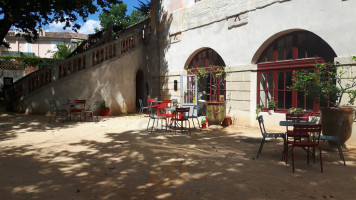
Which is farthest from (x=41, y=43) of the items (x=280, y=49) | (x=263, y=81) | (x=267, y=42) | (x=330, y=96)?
(x=330, y=96)

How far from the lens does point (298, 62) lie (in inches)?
309

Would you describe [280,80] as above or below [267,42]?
below

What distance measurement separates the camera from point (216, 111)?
920 cm

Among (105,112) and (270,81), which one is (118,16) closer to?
(105,112)

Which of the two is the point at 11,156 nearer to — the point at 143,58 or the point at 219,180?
the point at 219,180

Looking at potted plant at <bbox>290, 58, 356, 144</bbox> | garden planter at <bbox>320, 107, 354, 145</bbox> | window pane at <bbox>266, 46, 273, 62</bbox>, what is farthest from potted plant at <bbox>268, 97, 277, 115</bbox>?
garden planter at <bbox>320, 107, 354, 145</bbox>

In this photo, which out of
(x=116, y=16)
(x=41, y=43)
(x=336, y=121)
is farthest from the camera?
(x=41, y=43)

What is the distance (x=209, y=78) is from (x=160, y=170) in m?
7.44

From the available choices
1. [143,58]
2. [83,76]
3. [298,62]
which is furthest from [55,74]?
[298,62]

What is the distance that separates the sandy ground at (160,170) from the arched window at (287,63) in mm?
1822

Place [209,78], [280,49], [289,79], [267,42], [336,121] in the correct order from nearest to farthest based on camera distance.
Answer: [336,121] < [289,79] < [280,49] < [267,42] < [209,78]

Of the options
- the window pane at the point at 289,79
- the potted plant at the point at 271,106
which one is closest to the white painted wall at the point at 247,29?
the potted plant at the point at 271,106

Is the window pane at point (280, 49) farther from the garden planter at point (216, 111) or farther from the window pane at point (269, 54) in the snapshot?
the garden planter at point (216, 111)

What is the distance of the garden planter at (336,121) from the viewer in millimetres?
5980
